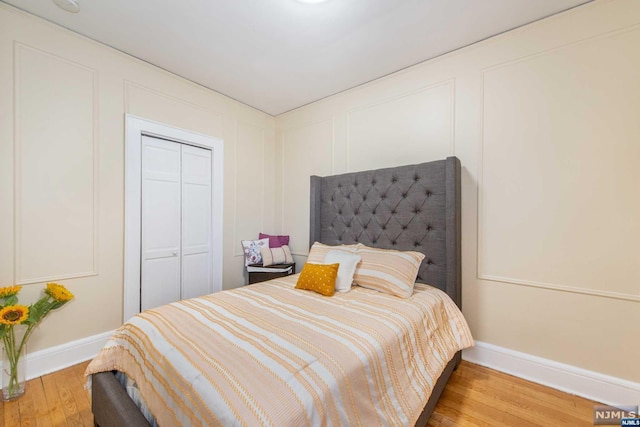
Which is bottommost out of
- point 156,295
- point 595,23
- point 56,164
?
point 156,295

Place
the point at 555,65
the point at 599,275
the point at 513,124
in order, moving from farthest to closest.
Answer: the point at 513,124 → the point at 555,65 → the point at 599,275

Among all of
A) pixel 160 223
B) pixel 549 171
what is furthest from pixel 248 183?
pixel 549 171

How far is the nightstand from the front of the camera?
9.80ft

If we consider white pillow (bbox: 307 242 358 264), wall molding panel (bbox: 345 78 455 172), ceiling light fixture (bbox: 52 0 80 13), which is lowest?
white pillow (bbox: 307 242 358 264)

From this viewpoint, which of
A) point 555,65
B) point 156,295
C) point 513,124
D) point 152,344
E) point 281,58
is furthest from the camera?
point 156,295

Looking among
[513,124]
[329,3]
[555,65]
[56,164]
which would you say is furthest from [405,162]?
[56,164]

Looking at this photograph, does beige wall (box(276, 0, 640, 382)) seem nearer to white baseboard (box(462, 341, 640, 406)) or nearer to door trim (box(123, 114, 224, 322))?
white baseboard (box(462, 341, 640, 406))

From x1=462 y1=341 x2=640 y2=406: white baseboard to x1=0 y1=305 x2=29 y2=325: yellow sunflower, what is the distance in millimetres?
3280

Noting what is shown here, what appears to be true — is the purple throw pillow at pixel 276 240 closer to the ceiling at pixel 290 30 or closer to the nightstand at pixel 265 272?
the nightstand at pixel 265 272

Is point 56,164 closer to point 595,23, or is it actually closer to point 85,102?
point 85,102

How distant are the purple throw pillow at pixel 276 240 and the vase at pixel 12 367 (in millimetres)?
2191

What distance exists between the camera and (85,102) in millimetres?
2176

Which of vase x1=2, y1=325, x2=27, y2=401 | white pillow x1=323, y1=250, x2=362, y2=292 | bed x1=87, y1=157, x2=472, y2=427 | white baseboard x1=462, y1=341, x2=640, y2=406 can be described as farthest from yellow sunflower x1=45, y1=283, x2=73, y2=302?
white baseboard x1=462, y1=341, x2=640, y2=406

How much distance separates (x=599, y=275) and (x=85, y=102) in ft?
13.5
